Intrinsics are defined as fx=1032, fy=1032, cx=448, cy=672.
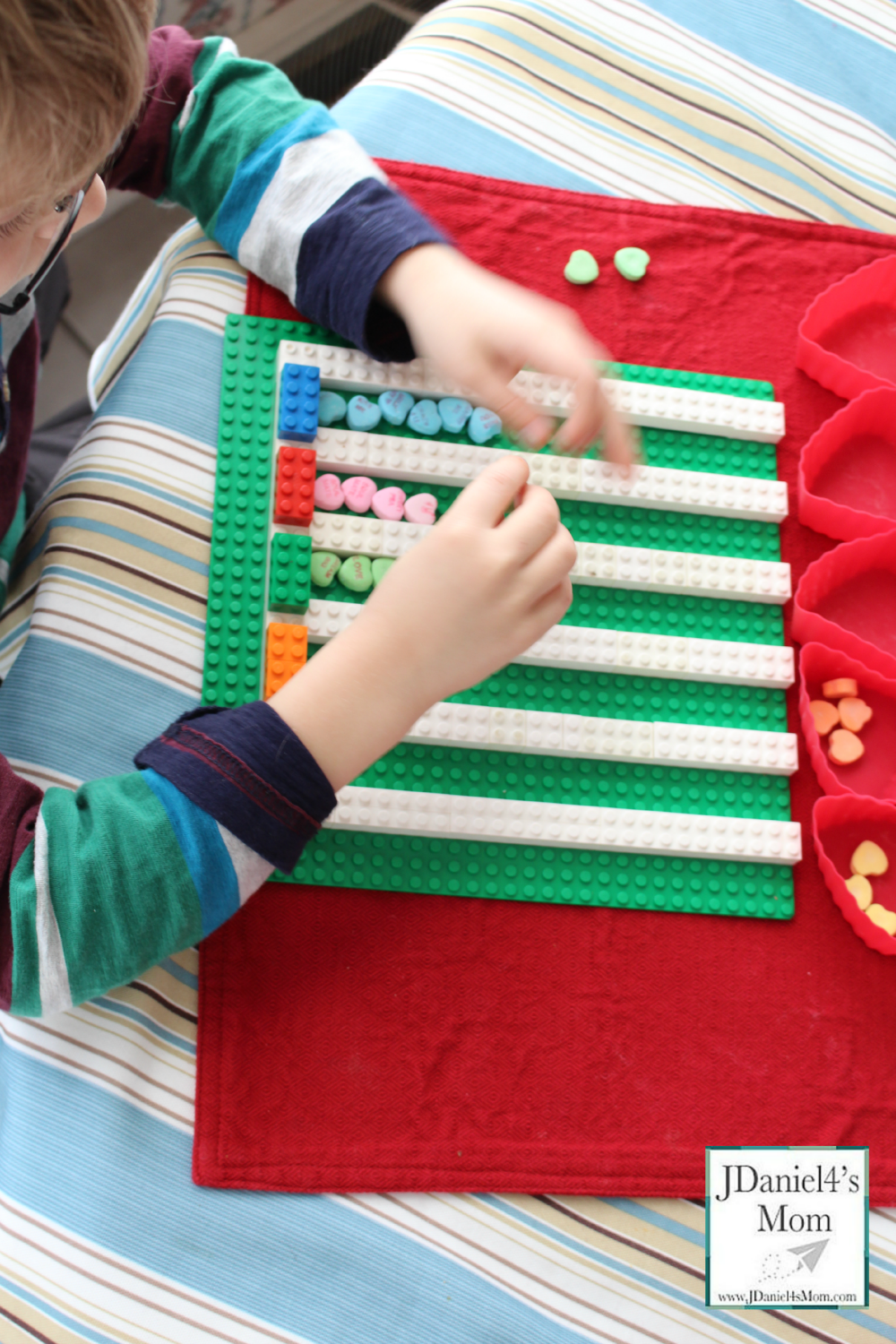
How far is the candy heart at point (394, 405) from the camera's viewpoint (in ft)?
2.32

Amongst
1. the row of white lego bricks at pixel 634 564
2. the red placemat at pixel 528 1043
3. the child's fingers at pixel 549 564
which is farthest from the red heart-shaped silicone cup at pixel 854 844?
the child's fingers at pixel 549 564

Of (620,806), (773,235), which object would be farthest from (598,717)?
(773,235)

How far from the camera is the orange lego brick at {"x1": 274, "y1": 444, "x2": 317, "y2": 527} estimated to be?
68 cm

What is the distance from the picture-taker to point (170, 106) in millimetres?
711

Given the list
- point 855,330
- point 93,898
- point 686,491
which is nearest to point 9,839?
point 93,898

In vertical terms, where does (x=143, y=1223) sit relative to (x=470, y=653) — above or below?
below

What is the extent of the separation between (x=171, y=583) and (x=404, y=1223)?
416 millimetres

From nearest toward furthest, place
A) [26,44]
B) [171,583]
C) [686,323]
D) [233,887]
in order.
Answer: [26,44], [233,887], [171,583], [686,323]

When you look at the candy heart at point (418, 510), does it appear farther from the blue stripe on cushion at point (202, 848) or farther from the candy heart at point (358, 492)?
the blue stripe on cushion at point (202, 848)

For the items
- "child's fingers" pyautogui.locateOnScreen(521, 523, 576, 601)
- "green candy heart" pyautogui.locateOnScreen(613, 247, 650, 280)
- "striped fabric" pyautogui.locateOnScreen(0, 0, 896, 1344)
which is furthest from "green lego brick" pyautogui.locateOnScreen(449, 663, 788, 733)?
"green candy heart" pyautogui.locateOnScreen(613, 247, 650, 280)

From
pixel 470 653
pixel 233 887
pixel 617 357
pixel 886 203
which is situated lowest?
pixel 233 887

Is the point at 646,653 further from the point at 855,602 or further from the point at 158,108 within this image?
the point at 158,108

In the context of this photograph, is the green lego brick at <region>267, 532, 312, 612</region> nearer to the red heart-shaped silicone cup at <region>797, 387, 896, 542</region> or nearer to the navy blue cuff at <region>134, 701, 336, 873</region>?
the navy blue cuff at <region>134, 701, 336, 873</region>

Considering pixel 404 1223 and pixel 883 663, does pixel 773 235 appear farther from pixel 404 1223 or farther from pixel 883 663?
pixel 404 1223
